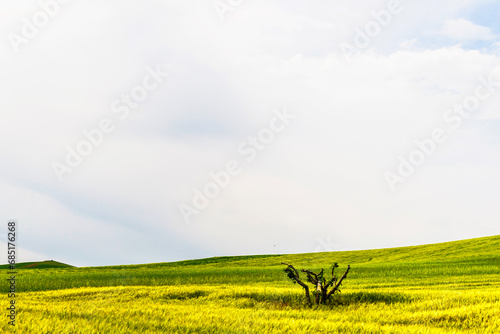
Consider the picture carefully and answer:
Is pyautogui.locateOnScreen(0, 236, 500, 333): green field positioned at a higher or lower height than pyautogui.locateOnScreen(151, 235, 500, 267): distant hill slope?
lower

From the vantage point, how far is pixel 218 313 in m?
11.9

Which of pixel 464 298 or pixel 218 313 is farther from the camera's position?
pixel 464 298

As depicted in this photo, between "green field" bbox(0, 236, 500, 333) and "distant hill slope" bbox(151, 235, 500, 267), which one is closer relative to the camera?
"green field" bbox(0, 236, 500, 333)

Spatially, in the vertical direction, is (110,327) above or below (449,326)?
above

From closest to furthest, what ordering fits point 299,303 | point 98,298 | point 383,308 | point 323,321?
point 323,321 < point 383,308 < point 299,303 < point 98,298

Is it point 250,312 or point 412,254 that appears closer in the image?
point 250,312

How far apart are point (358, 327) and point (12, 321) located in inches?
304

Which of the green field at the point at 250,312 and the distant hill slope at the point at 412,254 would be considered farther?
the distant hill slope at the point at 412,254

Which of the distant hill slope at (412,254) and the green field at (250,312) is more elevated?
the distant hill slope at (412,254)

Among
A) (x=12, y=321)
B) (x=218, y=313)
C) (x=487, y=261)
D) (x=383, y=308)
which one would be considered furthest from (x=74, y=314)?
(x=487, y=261)

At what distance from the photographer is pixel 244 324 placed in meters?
10.3

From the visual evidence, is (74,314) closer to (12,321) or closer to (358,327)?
(12,321)

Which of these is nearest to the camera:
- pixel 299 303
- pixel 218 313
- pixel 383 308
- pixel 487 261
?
pixel 218 313

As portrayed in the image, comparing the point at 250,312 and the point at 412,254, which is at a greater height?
the point at 412,254
